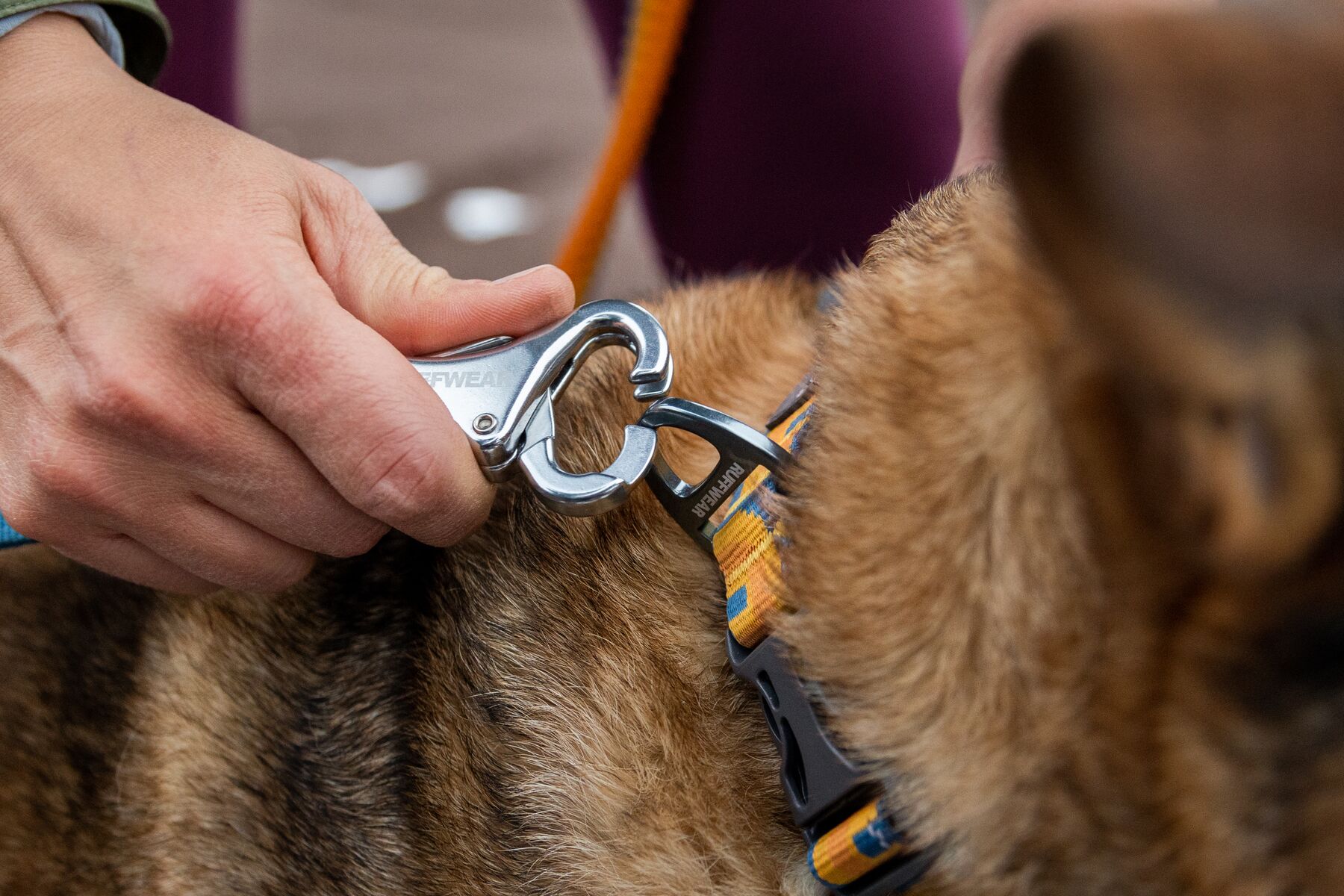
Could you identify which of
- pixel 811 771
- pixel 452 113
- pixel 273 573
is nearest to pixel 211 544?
pixel 273 573

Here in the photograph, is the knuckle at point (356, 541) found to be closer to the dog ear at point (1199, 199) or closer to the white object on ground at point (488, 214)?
the dog ear at point (1199, 199)

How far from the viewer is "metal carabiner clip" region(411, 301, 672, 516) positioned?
0.94 metres

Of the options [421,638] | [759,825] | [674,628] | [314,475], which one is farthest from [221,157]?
[759,825]

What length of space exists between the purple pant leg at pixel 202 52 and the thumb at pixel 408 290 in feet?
2.61

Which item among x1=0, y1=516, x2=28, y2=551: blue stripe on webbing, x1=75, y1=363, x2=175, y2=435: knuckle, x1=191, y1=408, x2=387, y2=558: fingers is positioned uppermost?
x1=75, y1=363, x2=175, y2=435: knuckle

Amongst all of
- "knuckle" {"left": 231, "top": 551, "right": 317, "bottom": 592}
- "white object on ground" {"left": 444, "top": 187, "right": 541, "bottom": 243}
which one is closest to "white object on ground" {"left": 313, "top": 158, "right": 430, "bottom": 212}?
"white object on ground" {"left": 444, "top": 187, "right": 541, "bottom": 243}

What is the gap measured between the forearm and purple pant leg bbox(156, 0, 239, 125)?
115 cm

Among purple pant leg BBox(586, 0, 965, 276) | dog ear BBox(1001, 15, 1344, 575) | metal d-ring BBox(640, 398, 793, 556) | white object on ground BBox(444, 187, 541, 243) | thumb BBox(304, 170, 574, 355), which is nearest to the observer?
dog ear BBox(1001, 15, 1344, 575)

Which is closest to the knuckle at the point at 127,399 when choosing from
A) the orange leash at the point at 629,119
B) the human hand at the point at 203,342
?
the human hand at the point at 203,342

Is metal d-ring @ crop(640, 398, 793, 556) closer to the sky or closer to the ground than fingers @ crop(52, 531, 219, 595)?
closer to the sky

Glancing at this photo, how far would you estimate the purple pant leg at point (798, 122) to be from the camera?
1.85 metres

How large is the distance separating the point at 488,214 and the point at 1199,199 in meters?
3.28

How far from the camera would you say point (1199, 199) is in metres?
0.45

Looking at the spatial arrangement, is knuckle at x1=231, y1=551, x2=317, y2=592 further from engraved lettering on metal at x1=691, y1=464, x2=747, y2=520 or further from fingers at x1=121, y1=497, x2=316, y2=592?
engraved lettering on metal at x1=691, y1=464, x2=747, y2=520
